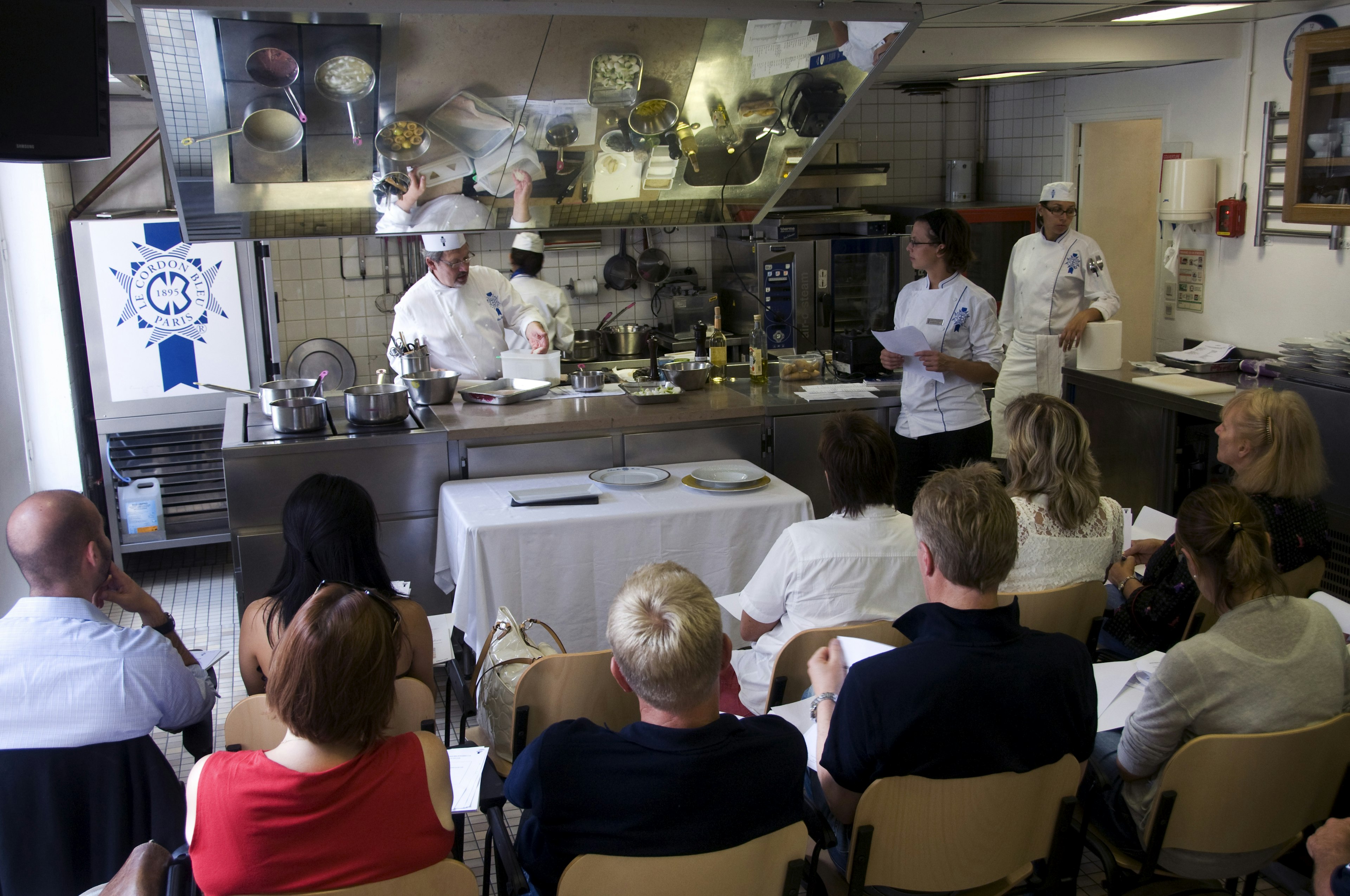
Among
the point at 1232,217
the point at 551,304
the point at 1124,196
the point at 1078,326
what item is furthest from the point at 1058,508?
the point at 1124,196

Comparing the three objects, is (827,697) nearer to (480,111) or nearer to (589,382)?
(480,111)

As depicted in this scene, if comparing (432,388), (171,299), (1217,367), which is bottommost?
(1217,367)

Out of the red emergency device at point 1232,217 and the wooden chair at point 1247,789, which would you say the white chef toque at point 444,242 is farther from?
the red emergency device at point 1232,217

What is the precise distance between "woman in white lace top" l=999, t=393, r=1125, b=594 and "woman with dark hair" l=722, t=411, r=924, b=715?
322 millimetres

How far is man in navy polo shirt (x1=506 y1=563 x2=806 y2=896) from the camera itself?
1.49 metres

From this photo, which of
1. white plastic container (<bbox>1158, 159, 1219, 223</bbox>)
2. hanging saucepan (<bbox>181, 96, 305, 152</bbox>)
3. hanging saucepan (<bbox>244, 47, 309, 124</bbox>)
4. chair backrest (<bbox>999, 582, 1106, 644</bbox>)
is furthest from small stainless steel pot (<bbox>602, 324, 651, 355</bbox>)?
chair backrest (<bbox>999, 582, 1106, 644</bbox>)

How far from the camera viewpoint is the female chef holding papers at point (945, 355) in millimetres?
4004

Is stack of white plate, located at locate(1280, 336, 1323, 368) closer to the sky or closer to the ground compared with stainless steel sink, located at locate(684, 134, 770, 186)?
closer to the ground

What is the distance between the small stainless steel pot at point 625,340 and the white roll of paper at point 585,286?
25 cm

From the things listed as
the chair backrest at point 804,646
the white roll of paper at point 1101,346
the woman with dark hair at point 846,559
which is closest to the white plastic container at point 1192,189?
the white roll of paper at point 1101,346

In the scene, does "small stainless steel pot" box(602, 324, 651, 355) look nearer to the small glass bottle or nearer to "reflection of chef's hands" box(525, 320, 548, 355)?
"reflection of chef's hands" box(525, 320, 548, 355)

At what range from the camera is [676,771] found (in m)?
1.49

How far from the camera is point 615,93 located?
341 cm

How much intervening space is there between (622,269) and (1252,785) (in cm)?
509
